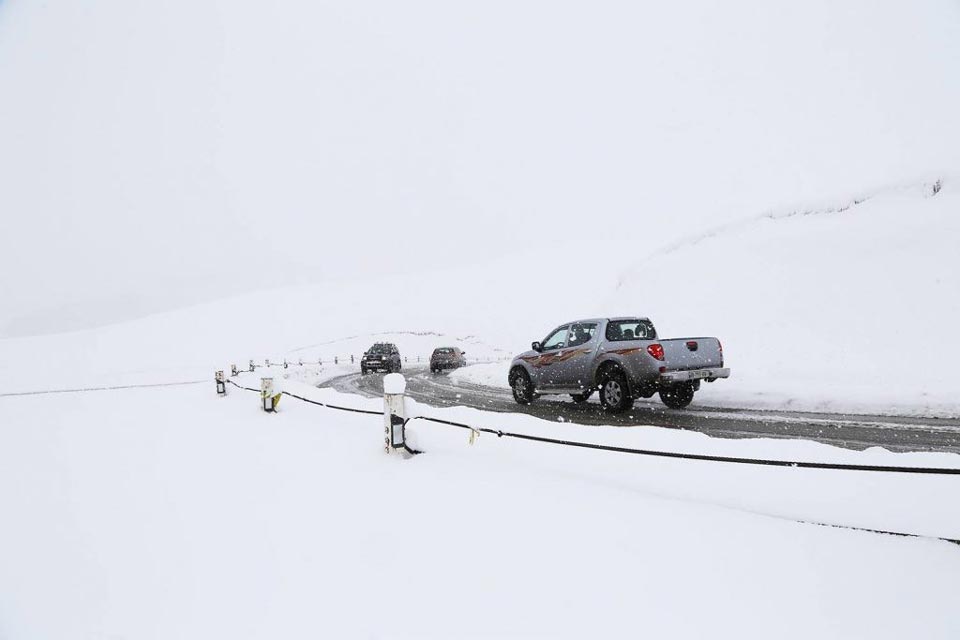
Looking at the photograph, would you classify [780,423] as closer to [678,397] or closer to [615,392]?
[678,397]

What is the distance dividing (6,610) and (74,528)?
60.6 inches

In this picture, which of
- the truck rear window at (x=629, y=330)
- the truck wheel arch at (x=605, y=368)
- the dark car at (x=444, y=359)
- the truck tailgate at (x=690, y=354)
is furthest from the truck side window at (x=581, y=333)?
the dark car at (x=444, y=359)

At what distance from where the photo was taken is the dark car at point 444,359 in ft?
85.2

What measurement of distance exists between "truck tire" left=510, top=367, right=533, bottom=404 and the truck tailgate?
141 inches

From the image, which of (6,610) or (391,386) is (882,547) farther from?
(6,610)

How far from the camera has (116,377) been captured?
26719mm

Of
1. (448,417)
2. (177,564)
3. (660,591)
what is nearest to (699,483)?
(660,591)

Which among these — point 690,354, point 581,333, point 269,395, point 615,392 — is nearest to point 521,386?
point 581,333

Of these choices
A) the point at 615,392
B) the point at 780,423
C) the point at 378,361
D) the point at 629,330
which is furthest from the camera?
the point at 378,361

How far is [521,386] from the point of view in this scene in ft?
38.8

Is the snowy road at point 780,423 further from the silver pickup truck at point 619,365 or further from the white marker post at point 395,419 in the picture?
the white marker post at point 395,419

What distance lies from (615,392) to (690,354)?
1588 millimetres

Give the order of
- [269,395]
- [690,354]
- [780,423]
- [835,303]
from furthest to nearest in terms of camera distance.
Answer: [835,303]
[269,395]
[690,354]
[780,423]

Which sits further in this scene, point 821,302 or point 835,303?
point 821,302
